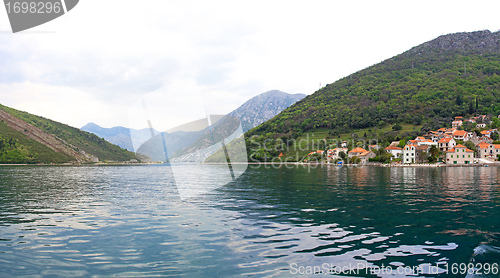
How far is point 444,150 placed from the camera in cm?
12631

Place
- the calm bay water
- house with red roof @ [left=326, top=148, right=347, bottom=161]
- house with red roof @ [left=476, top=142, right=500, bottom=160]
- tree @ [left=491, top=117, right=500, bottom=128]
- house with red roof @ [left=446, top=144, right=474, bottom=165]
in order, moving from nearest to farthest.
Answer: the calm bay water < house with red roof @ [left=446, top=144, right=474, bottom=165] < house with red roof @ [left=476, top=142, right=500, bottom=160] < tree @ [left=491, top=117, right=500, bottom=128] < house with red roof @ [left=326, top=148, right=347, bottom=161]

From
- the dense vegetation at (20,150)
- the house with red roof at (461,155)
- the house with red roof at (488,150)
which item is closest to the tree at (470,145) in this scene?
the house with red roof at (488,150)

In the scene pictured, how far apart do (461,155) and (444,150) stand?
1117 centimetres

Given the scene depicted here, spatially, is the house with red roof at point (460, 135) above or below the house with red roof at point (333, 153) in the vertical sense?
above

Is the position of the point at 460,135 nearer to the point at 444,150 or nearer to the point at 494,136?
the point at 494,136

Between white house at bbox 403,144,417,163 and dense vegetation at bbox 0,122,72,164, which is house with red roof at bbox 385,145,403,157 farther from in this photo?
dense vegetation at bbox 0,122,72,164

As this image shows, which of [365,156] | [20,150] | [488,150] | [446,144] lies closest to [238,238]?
[365,156]

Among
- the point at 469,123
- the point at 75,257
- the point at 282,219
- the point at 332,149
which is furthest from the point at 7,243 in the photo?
the point at 469,123

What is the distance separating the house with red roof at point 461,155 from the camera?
11446 centimetres

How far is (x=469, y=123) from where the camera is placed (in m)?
157

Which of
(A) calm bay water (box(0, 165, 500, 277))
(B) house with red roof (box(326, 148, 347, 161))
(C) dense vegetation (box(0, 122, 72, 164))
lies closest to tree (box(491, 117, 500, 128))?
(B) house with red roof (box(326, 148, 347, 161))

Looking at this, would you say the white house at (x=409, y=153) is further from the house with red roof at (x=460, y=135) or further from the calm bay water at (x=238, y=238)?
the calm bay water at (x=238, y=238)

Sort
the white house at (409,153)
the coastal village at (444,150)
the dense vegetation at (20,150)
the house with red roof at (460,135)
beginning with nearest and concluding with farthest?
the coastal village at (444,150), the white house at (409,153), the house with red roof at (460,135), the dense vegetation at (20,150)

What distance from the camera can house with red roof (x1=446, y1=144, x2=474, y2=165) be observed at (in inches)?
4506
